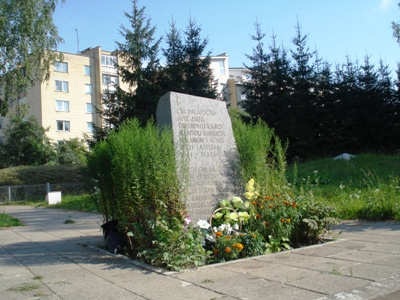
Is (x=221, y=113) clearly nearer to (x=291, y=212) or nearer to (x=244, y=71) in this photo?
(x=291, y=212)

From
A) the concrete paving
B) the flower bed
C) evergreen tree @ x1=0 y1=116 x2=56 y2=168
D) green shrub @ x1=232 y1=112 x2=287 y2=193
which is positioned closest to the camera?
the concrete paving

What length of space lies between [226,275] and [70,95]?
173 feet

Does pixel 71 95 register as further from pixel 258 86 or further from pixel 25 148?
pixel 258 86

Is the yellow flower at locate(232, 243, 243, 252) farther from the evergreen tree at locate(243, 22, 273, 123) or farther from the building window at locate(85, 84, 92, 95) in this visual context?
the building window at locate(85, 84, 92, 95)

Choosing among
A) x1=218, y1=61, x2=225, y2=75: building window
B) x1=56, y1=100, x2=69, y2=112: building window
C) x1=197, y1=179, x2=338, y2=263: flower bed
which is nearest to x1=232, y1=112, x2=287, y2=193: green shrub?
x1=197, y1=179, x2=338, y2=263: flower bed

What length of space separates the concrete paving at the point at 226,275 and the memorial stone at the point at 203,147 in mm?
1477

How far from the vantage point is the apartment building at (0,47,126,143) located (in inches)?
2026

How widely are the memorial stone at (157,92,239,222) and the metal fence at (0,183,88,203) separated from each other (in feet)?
73.3

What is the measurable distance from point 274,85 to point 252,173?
59.5ft

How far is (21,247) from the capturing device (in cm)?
773

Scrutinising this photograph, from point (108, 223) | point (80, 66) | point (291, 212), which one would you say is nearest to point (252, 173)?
point (291, 212)

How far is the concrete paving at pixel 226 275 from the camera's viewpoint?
4125 mm

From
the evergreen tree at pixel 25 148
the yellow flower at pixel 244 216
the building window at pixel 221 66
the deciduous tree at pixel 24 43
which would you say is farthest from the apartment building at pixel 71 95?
the yellow flower at pixel 244 216

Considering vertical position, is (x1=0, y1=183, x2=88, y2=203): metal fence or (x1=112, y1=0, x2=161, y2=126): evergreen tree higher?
(x1=112, y1=0, x2=161, y2=126): evergreen tree
